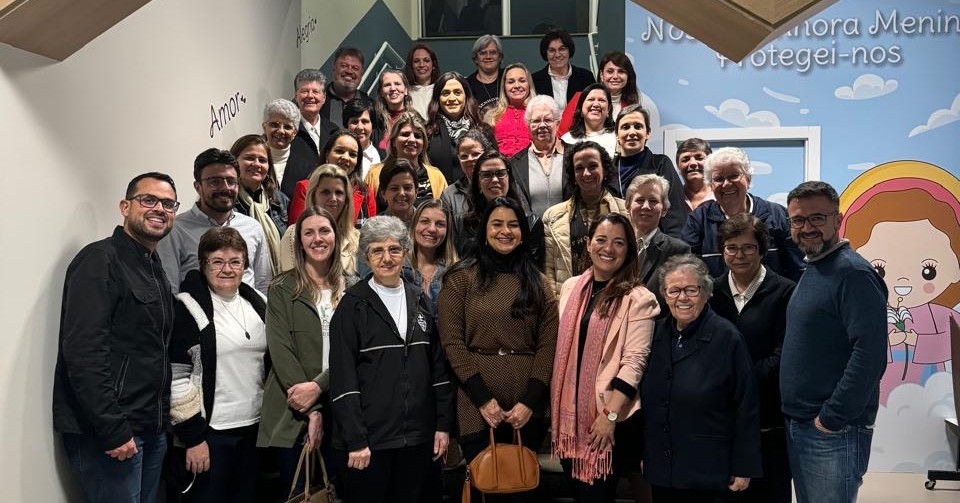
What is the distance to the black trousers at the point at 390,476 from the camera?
3.71 m

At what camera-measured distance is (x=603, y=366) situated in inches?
151

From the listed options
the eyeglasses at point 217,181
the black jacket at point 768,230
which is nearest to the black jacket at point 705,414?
the black jacket at point 768,230

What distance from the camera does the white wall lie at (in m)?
3.25

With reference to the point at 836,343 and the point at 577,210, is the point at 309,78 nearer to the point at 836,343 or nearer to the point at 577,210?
the point at 577,210

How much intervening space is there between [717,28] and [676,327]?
119cm

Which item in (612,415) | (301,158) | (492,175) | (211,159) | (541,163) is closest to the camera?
(612,415)

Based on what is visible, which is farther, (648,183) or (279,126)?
(279,126)

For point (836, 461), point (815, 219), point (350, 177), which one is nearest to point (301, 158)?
point (350, 177)

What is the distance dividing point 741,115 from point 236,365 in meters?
4.16

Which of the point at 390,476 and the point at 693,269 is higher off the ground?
the point at 693,269

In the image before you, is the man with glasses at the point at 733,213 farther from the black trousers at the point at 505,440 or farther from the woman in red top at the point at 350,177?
the woman in red top at the point at 350,177

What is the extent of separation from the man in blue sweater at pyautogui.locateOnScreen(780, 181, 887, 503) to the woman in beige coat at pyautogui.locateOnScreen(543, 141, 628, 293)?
43.4 inches

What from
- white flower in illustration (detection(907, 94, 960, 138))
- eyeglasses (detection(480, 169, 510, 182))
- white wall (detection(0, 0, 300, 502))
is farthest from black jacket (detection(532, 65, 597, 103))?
white flower in illustration (detection(907, 94, 960, 138))

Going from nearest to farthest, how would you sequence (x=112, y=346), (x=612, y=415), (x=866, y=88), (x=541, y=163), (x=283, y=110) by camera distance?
(x=112, y=346), (x=612, y=415), (x=541, y=163), (x=283, y=110), (x=866, y=88)
